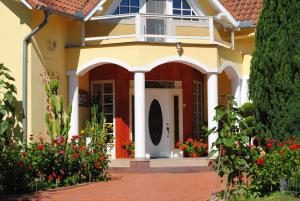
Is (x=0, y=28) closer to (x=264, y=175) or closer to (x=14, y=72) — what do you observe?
(x=14, y=72)

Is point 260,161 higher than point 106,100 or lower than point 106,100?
lower

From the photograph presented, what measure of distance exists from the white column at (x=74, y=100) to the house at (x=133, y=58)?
33mm

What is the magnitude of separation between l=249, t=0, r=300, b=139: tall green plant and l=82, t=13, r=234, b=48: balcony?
13.6 feet

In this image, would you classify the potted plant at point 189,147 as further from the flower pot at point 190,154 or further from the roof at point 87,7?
the roof at point 87,7

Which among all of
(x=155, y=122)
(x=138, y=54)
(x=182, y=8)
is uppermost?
(x=182, y=8)

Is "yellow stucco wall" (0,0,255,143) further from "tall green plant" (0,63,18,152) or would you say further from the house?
"tall green plant" (0,63,18,152)

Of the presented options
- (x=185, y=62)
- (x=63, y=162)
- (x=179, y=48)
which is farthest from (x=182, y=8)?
(x=63, y=162)

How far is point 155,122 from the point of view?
19891 millimetres

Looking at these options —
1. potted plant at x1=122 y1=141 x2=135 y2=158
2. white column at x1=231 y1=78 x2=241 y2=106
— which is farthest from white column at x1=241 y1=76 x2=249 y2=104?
potted plant at x1=122 y1=141 x2=135 y2=158

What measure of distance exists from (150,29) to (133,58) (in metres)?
1.46

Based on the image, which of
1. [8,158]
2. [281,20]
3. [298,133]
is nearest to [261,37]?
[281,20]

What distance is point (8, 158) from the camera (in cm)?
1236

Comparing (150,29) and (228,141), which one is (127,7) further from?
(228,141)

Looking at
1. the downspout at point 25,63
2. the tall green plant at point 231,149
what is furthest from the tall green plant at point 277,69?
the downspout at point 25,63
